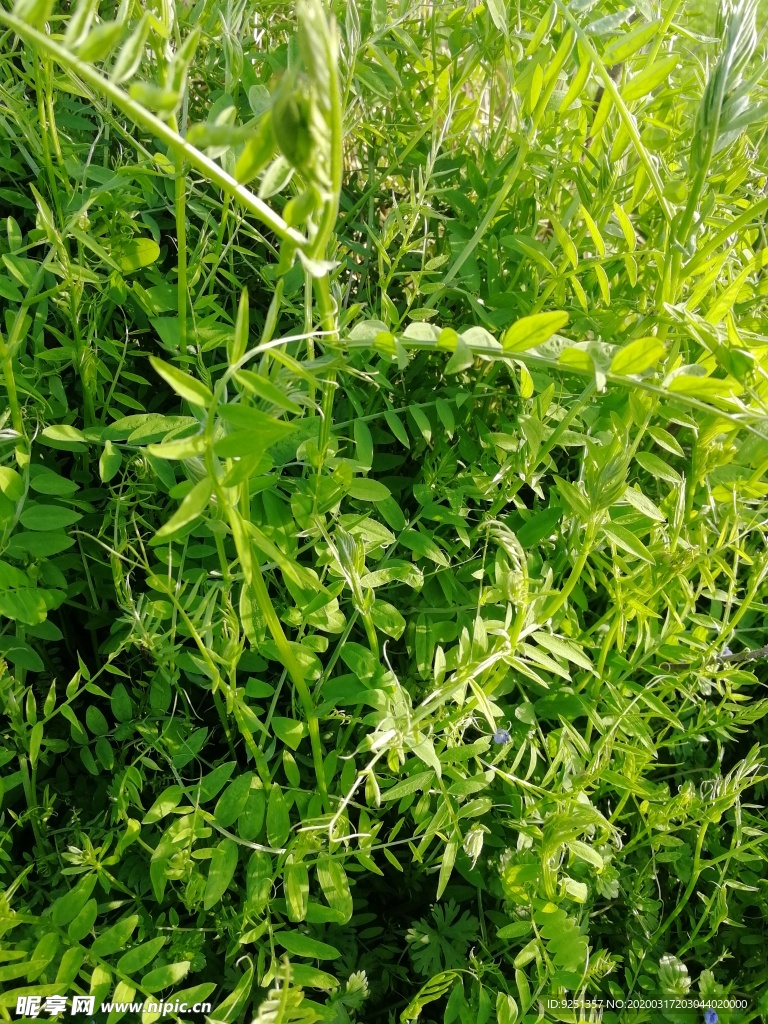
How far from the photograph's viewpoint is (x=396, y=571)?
95cm

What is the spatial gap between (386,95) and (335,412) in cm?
44

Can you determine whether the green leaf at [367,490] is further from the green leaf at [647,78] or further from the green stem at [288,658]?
the green leaf at [647,78]

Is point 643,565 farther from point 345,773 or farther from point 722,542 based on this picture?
point 345,773

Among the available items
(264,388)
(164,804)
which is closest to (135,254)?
(264,388)

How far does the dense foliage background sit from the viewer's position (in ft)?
2.77

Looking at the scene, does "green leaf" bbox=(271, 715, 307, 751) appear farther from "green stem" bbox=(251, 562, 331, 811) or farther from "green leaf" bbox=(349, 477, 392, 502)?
"green leaf" bbox=(349, 477, 392, 502)

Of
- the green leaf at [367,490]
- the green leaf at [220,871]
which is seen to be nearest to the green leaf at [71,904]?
the green leaf at [220,871]

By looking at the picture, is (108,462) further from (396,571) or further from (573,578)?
(573,578)

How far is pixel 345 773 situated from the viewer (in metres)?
0.90

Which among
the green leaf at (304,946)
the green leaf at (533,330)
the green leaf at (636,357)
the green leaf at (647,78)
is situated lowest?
the green leaf at (304,946)

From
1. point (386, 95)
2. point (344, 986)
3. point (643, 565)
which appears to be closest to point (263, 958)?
point (344, 986)

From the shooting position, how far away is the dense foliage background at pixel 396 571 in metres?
0.84

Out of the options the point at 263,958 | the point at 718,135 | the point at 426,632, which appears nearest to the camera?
the point at 718,135

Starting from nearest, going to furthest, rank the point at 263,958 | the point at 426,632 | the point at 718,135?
the point at 718,135, the point at 263,958, the point at 426,632
